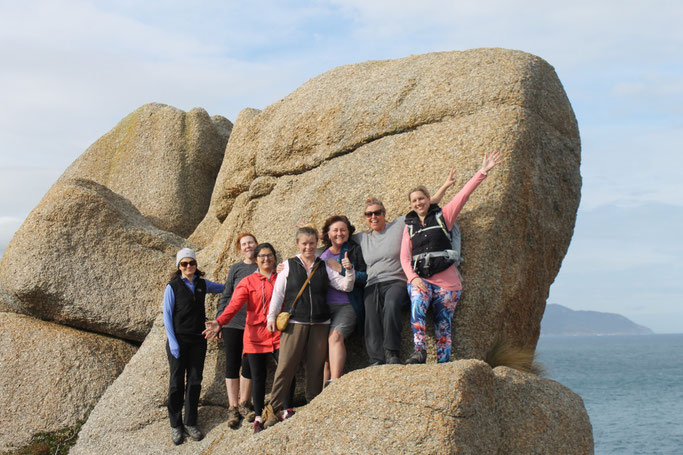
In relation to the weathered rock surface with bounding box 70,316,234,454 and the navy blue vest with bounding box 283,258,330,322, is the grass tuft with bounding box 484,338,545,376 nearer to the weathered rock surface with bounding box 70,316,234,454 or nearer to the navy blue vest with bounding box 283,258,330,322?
the navy blue vest with bounding box 283,258,330,322

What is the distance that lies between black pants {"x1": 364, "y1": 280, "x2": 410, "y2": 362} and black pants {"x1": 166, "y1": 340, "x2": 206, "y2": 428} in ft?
8.59

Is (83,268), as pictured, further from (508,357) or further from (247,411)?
(508,357)

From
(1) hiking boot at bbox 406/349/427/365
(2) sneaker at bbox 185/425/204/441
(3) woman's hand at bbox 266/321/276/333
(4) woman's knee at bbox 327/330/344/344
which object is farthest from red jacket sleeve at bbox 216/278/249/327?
(1) hiking boot at bbox 406/349/427/365

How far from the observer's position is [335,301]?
9.24 metres

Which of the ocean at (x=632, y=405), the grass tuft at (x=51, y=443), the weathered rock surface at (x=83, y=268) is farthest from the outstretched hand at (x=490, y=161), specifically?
the grass tuft at (x=51, y=443)

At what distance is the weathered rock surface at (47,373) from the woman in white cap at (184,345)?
286cm

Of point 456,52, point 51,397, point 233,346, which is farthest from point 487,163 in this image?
point 51,397

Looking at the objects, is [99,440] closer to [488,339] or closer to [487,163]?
[488,339]

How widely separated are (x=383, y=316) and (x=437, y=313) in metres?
0.68

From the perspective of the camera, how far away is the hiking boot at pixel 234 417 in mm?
9523

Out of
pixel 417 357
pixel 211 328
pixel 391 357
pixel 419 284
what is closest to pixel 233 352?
pixel 211 328

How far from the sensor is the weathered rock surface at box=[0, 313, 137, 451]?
468 inches

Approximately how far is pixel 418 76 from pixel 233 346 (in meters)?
5.23

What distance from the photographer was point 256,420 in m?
8.70
